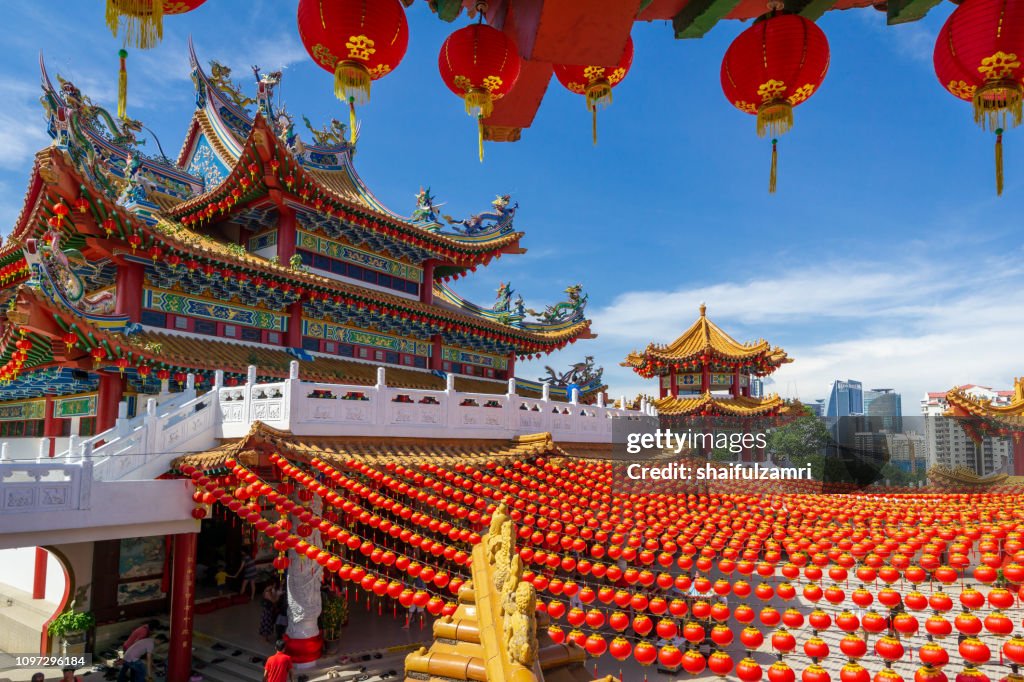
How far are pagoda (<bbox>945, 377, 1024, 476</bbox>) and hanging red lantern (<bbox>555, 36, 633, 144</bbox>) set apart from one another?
1971 centimetres

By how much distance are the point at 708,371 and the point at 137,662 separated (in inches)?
805

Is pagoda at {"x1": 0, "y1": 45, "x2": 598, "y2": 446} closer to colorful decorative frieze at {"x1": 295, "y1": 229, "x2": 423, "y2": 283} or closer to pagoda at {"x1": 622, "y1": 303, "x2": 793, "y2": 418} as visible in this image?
colorful decorative frieze at {"x1": 295, "y1": 229, "x2": 423, "y2": 283}

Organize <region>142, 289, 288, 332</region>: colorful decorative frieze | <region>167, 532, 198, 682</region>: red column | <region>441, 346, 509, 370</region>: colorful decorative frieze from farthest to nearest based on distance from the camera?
<region>441, 346, 509, 370</region>: colorful decorative frieze → <region>142, 289, 288, 332</region>: colorful decorative frieze → <region>167, 532, 198, 682</region>: red column

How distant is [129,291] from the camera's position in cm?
1111

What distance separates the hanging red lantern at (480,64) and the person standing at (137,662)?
889 cm

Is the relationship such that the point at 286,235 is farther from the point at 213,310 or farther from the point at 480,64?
the point at 480,64

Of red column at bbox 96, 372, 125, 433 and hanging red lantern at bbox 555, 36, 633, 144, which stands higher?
hanging red lantern at bbox 555, 36, 633, 144

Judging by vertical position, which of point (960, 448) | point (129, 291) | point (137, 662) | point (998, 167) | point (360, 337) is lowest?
point (137, 662)

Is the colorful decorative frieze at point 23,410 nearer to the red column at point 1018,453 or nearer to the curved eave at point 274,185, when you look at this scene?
the curved eave at point 274,185

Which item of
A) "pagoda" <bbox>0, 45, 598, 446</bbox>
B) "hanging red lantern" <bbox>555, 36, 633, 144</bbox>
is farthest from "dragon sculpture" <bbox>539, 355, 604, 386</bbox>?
"hanging red lantern" <bbox>555, 36, 633, 144</bbox>

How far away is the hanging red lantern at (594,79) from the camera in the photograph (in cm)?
314

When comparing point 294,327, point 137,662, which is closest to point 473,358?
point 294,327

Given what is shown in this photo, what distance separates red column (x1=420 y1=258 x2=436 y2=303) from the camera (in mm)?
16875

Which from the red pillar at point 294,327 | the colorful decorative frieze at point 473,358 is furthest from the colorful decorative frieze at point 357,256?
the colorful decorative frieze at point 473,358
